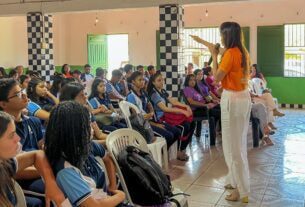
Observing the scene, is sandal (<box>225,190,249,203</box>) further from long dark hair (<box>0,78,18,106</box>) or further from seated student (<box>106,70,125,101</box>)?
seated student (<box>106,70,125,101</box>)

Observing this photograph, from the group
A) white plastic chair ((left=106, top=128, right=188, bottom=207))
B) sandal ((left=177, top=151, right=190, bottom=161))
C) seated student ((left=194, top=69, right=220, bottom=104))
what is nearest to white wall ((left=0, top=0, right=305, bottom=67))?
seated student ((left=194, top=69, right=220, bottom=104))

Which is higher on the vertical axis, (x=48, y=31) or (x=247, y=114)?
(x=48, y=31)

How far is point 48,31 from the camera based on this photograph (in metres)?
8.98

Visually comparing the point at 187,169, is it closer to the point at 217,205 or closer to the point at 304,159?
the point at 217,205

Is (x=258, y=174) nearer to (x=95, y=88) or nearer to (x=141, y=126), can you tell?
(x=141, y=126)

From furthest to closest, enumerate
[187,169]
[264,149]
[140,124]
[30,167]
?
[264,149] < [187,169] < [140,124] < [30,167]

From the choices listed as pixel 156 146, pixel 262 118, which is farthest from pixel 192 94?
pixel 156 146

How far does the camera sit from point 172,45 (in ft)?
24.5

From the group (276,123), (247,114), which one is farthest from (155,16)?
(247,114)

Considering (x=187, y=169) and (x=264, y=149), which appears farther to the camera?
(x=264, y=149)

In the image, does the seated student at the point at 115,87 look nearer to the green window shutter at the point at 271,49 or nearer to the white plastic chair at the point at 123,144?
the white plastic chair at the point at 123,144

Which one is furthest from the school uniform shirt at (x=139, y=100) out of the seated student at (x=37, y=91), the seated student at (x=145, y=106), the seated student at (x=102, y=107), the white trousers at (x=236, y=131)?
the white trousers at (x=236, y=131)

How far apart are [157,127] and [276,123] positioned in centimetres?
395

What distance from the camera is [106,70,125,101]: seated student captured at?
6757 mm
